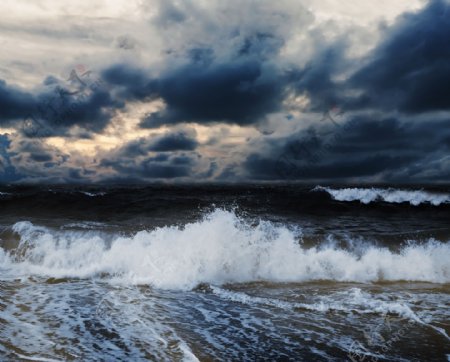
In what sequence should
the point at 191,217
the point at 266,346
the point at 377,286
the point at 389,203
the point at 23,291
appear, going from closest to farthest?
the point at 266,346 → the point at 23,291 → the point at 377,286 → the point at 191,217 → the point at 389,203

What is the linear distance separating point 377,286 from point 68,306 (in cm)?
719

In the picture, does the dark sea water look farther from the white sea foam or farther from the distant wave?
the distant wave

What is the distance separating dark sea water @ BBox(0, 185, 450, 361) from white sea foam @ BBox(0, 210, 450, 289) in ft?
0.15

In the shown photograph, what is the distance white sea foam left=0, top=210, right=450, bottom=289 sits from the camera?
37.9 ft

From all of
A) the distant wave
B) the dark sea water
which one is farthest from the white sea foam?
the distant wave

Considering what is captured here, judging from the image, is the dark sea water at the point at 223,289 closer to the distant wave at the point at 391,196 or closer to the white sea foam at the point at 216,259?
the white sea foam at the point at 216,259

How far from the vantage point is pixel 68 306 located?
8.15 meters

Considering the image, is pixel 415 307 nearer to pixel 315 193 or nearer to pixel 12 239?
pixel 12 239

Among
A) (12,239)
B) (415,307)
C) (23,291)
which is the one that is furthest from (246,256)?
(12,239)

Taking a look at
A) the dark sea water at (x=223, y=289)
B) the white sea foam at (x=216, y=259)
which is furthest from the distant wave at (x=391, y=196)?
the white sea foam at (x=216, y=259)

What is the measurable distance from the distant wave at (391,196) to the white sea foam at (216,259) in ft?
45.2

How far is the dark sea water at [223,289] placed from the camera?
6.18m

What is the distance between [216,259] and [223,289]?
1.97 meters

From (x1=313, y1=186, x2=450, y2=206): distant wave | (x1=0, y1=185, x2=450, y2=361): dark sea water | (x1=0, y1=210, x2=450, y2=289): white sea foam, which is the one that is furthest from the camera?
(x1=313, y1=186, x2=450, y2=206): distant wave
